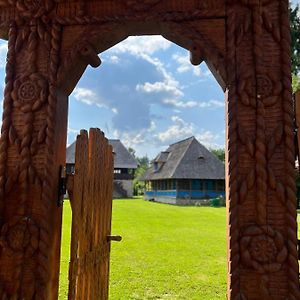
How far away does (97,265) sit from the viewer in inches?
118

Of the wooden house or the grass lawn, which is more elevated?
the wooden house

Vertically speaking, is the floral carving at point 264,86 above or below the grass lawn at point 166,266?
above

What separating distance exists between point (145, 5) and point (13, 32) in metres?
1.03

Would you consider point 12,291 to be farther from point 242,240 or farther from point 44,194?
point 242,240

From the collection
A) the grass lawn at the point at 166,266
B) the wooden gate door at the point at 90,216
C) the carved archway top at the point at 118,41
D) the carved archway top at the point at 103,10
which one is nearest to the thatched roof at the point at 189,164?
the grass lawn at the point at 166,266

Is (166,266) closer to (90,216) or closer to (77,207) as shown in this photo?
(90,216)

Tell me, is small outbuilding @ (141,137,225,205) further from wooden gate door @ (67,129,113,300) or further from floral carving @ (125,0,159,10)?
floral carving @ (125,0,159,10)

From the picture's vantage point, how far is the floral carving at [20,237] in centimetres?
215

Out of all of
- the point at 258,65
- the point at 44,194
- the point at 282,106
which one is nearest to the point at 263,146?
the point at 282,106

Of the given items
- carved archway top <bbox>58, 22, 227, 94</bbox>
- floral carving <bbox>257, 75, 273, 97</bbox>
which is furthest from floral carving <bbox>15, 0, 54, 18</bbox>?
floral carving <bbox>257, 75, 273, 97</bbox>

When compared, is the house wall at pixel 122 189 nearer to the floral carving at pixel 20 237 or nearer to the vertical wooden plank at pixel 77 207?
the vertical wooden plank at pixel 77 207

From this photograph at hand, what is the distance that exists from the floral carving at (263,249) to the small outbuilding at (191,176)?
27.4 m

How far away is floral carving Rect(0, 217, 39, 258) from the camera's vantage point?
2150mm

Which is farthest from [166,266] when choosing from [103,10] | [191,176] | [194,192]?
[194,192]
